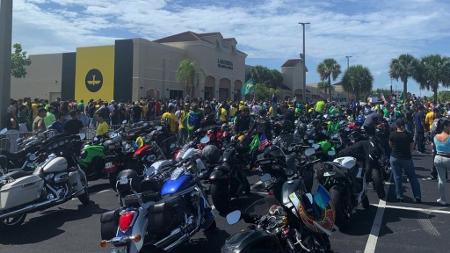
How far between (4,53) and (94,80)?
107 feet

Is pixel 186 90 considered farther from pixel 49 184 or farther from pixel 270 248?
pixel 270 248

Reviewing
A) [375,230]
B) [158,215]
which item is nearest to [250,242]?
[158,215]

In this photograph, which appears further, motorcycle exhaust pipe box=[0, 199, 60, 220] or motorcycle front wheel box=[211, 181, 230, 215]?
motorcycle front wheel box=[211, 181, 230, 215]

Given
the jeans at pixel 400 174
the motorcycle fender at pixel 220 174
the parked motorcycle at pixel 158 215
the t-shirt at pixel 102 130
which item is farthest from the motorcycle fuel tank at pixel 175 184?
the t-shirt at pixel 102 130

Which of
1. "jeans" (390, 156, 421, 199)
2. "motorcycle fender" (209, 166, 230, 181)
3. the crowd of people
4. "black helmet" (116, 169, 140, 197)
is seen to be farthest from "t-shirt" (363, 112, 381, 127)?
"black helmet" (116, 169, 140, 197)

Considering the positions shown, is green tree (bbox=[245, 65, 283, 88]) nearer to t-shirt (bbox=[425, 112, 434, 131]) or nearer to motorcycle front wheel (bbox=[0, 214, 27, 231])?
t-shirt (bbox=[425, 112, 434, 131])

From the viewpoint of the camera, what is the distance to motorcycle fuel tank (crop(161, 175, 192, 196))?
19.6ft

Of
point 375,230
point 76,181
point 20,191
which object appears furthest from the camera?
point 76,181

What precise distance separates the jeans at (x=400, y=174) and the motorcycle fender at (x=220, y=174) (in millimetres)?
3764

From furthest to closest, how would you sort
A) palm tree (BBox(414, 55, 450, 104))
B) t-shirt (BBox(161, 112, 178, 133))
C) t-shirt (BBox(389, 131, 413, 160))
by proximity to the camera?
1. palm tree (BBox(414, 55, 450, 104))
2. t-shirt (BBox(161, 112, 178, 133))
3. t-shirt (BBox(389, 131, 413, 160))

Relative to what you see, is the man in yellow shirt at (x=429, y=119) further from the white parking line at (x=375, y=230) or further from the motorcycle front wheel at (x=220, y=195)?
the motorcycle front wheel at (x=220, y=195)

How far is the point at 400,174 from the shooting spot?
31.1 feet

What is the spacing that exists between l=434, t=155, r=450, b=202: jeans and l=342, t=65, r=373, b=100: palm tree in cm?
6674

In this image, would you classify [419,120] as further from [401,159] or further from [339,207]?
[339,207]
